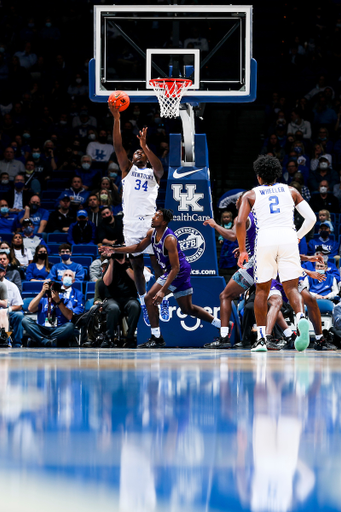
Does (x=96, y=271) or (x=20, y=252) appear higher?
(x=20, y=252)

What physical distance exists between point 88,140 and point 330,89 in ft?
20.6

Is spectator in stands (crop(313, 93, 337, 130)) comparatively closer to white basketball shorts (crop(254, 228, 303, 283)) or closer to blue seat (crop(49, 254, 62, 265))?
blue seat (crop(49, 254, 62, 265))

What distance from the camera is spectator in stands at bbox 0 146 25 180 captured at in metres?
15.5

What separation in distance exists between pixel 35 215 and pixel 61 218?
2.36 ft

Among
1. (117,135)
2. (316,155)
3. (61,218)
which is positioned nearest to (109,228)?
(61,218)

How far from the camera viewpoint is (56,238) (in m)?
13.0

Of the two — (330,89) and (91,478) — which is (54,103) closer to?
(330,89)

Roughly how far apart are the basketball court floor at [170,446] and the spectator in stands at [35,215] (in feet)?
33.8

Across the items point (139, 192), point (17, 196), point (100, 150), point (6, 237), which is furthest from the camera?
point (100, 150)

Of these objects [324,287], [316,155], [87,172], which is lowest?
[324,287]

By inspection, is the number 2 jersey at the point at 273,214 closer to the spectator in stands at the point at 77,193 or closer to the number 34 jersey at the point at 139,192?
the number 34 jersey at the point at 139,192

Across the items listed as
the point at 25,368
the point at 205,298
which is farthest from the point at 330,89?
the point at 25,368

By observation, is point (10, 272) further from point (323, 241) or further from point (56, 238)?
point (323, 241)

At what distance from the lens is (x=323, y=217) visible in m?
12.3
